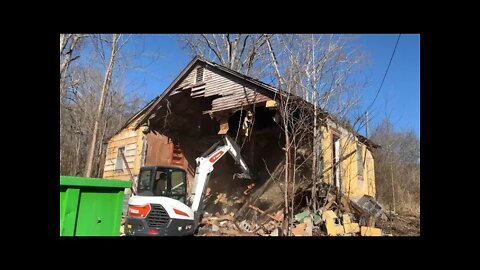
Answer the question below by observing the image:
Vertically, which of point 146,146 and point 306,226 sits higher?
point 146,146

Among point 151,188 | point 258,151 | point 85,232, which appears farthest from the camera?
point 258,151

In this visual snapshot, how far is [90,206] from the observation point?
4.00m

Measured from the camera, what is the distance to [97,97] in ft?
88.8

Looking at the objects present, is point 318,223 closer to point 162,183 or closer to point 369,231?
point 369,231

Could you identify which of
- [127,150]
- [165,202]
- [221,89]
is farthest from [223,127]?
[127,150]

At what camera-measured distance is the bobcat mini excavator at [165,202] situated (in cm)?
820

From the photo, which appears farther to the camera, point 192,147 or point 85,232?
point 192,147

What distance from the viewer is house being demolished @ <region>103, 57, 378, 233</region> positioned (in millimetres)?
11406

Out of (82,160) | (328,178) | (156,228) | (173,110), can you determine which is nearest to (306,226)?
(328,178)

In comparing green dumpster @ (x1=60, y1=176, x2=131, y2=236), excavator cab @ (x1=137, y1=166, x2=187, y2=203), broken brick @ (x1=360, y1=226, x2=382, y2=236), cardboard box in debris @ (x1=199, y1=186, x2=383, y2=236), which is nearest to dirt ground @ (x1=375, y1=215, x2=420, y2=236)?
cardboard box in debris @ (x1=199, y1=186, x2=383, y2=236)
